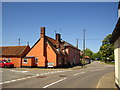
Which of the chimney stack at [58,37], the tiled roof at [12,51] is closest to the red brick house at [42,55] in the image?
the tiled roof at [12,51]

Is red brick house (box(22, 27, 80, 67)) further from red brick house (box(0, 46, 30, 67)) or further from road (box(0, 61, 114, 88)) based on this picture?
road (box(0, 61, 114, 88))

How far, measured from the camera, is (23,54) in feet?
120

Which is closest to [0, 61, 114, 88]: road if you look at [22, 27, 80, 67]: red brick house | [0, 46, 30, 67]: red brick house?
[22, 27, 80, 67]: red brick house

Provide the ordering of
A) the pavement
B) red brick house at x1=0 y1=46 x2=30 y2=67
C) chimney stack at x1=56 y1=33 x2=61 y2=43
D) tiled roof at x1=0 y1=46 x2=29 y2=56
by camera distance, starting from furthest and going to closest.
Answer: chimney stack at x1=56 y1=33 x2=61 y2=43
tiled roof at x1=0 y1=46 x2=29 y2=56
red brick house at x1=0 y1=46 x2=30 y2=67
the pavement

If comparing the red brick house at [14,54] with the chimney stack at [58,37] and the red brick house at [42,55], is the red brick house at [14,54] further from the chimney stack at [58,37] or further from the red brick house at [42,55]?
the chimney stack at [58,37]

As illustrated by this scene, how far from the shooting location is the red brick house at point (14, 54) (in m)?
35.3

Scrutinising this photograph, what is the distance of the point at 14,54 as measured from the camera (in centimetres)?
3591

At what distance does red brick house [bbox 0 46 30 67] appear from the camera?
3528 centimetres

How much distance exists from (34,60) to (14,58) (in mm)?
4590

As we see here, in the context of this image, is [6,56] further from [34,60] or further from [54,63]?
[54,63]

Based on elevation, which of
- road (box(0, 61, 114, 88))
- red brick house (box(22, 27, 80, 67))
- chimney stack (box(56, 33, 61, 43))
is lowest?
road (box(0, 61, 114, 88))

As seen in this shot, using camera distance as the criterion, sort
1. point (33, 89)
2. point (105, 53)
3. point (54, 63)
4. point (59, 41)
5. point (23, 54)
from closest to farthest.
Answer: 1. point (33, 89)
2. point (54, 63)
3. point (23, 54)
4. point (59, 41)
5. point (105, 53)

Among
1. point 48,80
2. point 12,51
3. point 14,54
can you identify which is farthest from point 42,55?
point 48,80

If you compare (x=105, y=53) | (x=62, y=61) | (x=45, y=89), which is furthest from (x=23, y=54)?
(x=105, y=53)
